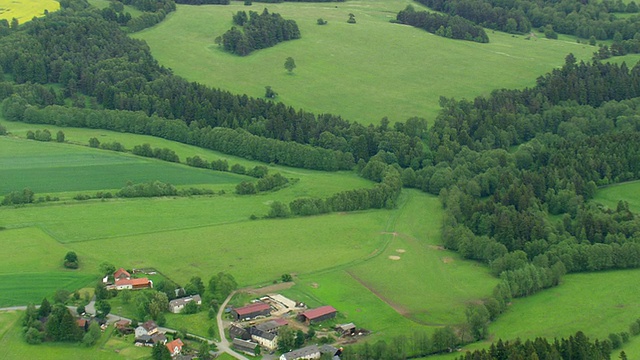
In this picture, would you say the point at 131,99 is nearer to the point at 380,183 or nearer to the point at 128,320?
the point at 380,183

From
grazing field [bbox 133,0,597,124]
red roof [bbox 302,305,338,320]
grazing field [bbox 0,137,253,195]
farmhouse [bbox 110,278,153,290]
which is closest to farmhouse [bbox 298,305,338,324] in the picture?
red roof [bbox 302,305,338,320]

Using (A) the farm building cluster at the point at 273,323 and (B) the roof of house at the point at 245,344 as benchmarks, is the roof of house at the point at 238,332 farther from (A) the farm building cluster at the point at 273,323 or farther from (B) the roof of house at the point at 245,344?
(B) the roof of house at the point at 245,344

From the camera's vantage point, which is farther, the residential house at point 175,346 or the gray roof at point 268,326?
the gray roof at point 268,326

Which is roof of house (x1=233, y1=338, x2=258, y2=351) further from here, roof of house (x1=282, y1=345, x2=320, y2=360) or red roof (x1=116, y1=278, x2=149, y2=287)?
red roof (x1=116, y1=278, x2=149, y2=287)

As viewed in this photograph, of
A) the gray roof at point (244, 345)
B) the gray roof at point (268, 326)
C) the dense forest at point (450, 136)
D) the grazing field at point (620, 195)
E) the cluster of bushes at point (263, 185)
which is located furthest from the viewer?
the cluster of bushes at point (263, 185)

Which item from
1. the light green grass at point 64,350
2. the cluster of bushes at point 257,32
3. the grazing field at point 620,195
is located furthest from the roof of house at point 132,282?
the cluster of bushes at point 257,32

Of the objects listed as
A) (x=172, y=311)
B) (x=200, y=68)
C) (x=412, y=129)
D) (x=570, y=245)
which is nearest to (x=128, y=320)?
(x=172, y=311)

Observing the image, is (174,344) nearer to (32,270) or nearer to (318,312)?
(318,312)
